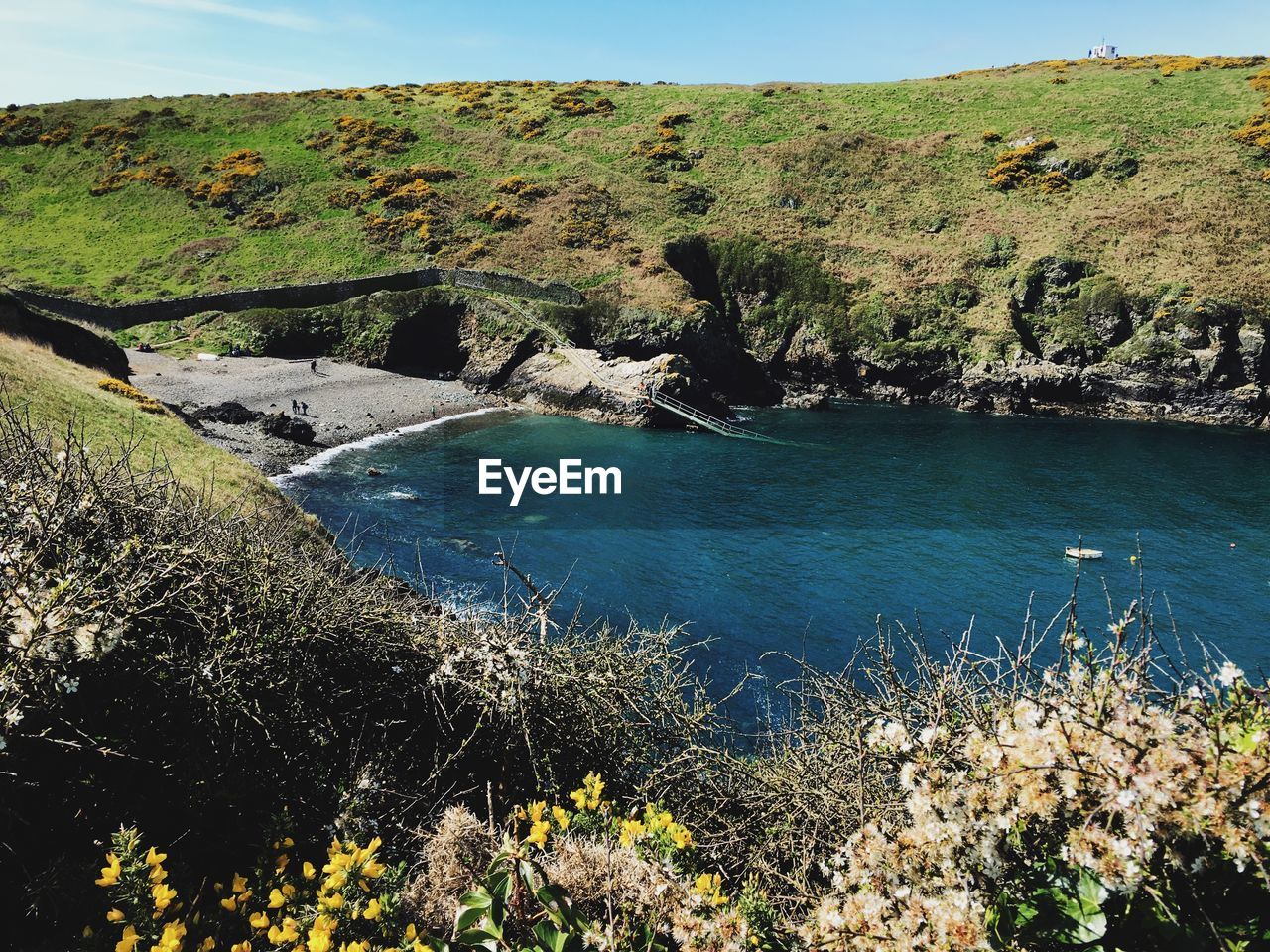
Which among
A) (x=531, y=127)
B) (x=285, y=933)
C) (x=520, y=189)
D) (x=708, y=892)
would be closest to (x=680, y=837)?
(x=708, y=892)

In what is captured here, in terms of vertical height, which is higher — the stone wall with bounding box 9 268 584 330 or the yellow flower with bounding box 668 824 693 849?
the stone wall with bounding box 9 268 584 330

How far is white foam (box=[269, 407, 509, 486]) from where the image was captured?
135 feet

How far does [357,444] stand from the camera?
48312 millimetres

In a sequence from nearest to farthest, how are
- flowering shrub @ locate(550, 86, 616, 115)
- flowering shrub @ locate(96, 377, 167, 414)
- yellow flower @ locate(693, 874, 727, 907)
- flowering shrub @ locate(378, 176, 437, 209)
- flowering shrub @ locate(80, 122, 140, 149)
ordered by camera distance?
1. yellow flower @ locate(693, 874, 727, 907)
2. flowering shrub @ locate(96, 377, 167, 414)
3. flowering shrub @ locate(378, 176, 437, 209)
4. flowering shrub @ locate(80, 122, 140, 149)
5. flowering shrub @ locate(550, 86, 616, 115)

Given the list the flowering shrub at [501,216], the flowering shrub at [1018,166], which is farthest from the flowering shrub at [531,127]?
the flowering shrub at [1018,166]

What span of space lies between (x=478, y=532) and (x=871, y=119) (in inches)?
3674

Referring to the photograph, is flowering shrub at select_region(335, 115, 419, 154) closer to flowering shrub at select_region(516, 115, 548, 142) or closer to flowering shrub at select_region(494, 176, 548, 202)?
flowering shrub at select_region(516, 115, 548, 142)

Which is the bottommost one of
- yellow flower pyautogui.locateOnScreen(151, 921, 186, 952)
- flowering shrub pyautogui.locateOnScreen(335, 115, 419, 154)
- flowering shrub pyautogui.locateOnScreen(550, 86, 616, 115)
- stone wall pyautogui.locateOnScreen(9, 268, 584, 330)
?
yellow flower pyautogui.locateOnScreen(151, 921, 186, 952)

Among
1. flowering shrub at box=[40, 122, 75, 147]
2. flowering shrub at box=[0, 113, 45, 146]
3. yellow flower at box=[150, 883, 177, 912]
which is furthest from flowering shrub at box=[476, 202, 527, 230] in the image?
yellow flower at box=[150, 883, 177, 912]

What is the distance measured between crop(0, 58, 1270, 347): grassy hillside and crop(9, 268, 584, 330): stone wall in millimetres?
4753

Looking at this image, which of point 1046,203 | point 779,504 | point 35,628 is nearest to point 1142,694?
point 35,628

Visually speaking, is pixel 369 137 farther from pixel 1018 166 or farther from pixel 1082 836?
pixel 1082 836

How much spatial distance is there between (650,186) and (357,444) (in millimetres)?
55124

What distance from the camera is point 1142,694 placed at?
13.8 feet
